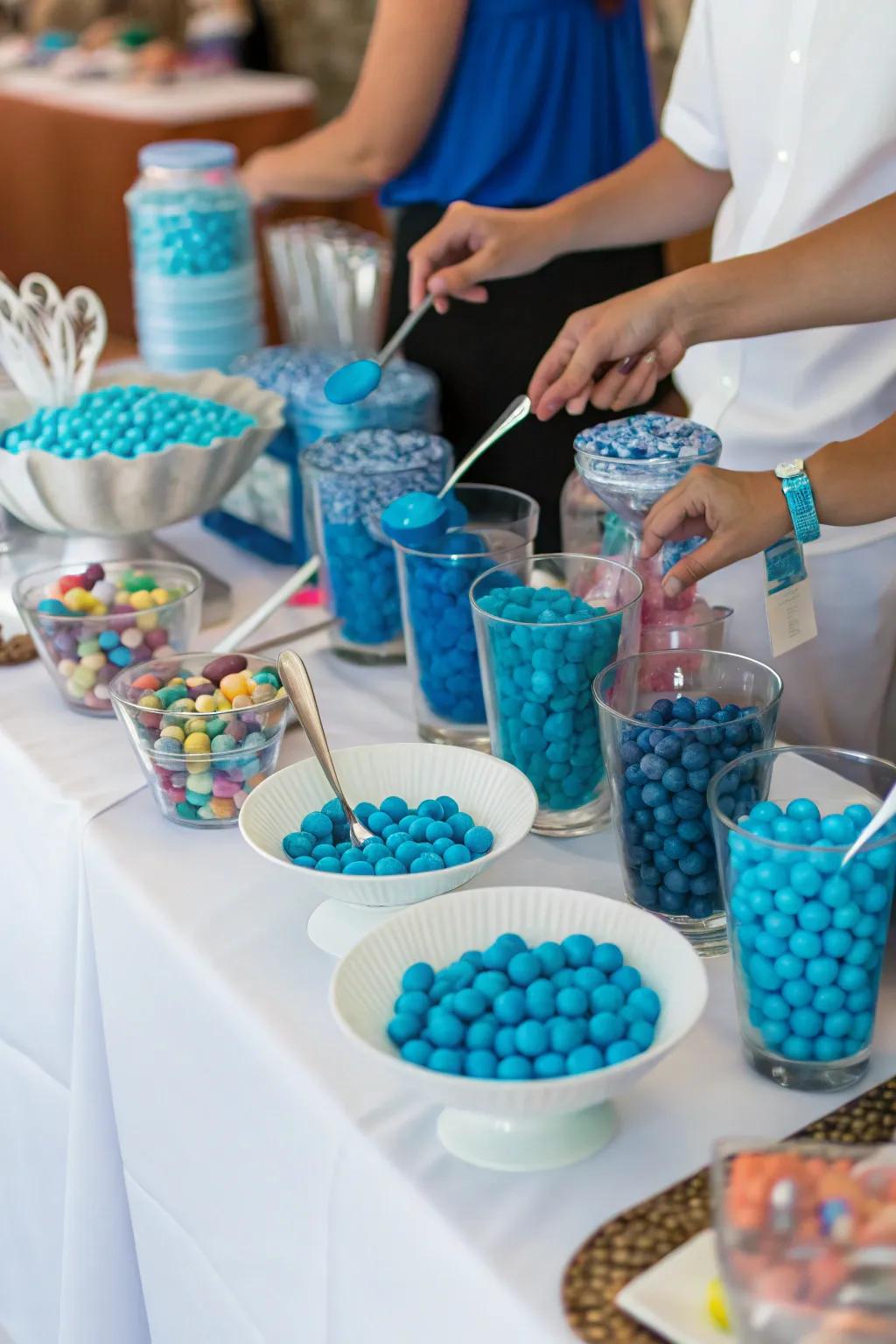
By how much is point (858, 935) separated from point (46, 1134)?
2.32 feet

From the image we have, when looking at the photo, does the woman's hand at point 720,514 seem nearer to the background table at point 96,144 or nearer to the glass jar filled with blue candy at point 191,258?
the glass jar filled with blue candy at point 191,258

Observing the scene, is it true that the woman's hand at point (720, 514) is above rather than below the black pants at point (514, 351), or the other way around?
Answer: above

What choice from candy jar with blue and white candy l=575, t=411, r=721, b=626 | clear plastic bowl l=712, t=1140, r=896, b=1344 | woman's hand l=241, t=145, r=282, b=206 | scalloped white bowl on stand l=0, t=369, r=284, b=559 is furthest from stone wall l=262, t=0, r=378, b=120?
clear plastic bowl l=712, t=1140, r=896, b=1344

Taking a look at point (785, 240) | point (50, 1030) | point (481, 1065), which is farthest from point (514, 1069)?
point (785, 240)

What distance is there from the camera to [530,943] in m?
0.74

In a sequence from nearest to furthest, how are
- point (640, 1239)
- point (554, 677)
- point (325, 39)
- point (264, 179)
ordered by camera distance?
point (640, 1239)
point (554, 677)
point (264, 179)
point (325, 39)

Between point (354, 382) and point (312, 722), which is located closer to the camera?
point (312, 722)

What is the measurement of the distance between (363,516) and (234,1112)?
1.83ft

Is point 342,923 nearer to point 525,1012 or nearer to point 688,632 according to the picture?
point 525,1012

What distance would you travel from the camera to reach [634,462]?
3.17ft

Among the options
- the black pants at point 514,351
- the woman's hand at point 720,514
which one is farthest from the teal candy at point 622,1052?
the black pants at point 514,351

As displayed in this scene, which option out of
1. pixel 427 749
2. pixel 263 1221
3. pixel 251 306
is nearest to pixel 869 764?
pixel 427 749

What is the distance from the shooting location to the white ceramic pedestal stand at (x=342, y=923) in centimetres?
82

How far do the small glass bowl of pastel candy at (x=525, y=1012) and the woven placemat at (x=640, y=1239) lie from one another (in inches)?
2.8
